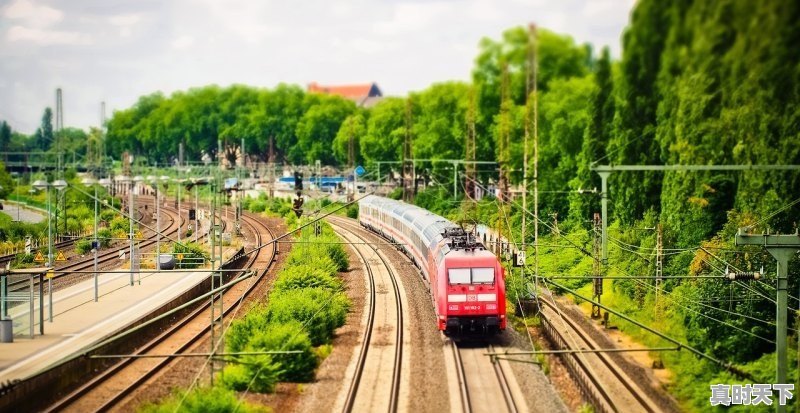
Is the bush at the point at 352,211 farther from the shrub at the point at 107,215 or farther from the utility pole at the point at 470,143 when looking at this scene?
the shrub at the point at 107,215

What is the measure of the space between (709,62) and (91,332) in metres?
20.2

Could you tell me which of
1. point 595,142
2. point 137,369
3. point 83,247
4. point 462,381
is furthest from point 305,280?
point 83,247

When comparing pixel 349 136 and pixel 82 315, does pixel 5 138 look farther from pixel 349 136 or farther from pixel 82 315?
pixel 82 315

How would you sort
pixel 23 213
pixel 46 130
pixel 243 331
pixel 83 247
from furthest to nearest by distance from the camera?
pixel 46 130 < pixel 23 213 < pixel 83 247 < pixel 243 331

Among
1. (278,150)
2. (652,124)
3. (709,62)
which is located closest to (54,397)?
(709,62)

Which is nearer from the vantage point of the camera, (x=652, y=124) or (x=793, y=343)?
(x=793, y=343)

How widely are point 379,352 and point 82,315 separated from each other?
11934 mm

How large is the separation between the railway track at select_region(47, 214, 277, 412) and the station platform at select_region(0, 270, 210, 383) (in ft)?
3.48

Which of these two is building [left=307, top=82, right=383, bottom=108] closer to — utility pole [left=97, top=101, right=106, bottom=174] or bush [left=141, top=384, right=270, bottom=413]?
utility pole [left=97, top=101, right=106, bottom=174]

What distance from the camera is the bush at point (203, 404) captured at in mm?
18062

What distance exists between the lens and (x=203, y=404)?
18125 millimetres

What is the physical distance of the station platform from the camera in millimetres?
23250

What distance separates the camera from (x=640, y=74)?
934 inches

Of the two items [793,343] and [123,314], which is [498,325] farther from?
[123,314]
